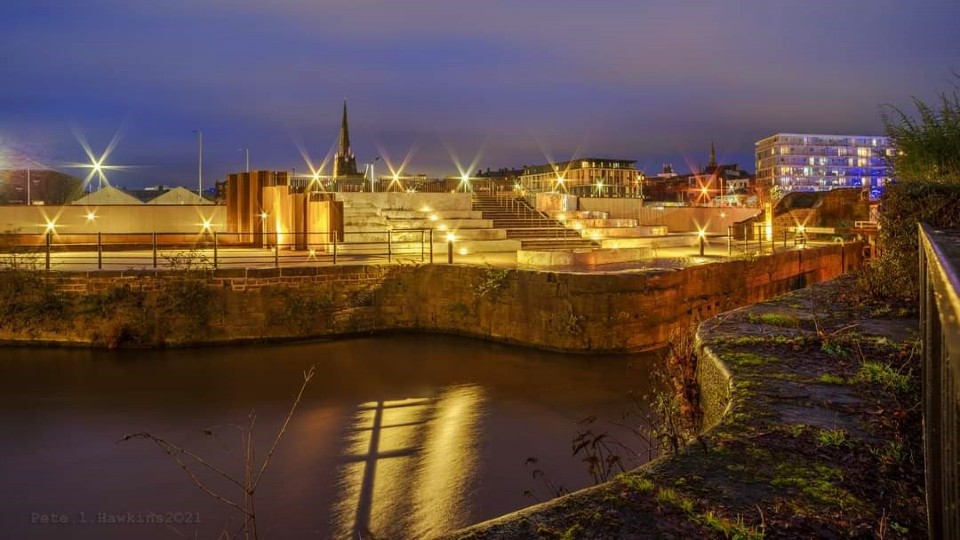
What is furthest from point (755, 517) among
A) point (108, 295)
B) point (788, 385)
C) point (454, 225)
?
point (454, 225)

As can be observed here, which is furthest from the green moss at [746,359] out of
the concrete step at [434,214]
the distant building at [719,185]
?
the distant building at [719,185]

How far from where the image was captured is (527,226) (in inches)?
896

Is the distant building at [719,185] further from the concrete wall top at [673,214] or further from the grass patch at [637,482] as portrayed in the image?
the grass patch at [637,482]

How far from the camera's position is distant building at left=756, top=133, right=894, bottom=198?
120000 mm

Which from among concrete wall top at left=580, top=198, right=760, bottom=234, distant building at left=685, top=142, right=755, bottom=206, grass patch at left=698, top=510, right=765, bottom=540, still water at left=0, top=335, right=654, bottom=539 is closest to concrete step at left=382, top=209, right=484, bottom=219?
still water at left=0, top=335, right=654, bottom=539

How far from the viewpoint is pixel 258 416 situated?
1010 cm

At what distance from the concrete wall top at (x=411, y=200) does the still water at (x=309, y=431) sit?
23.3 ft

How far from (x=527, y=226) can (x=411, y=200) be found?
13.0 feet

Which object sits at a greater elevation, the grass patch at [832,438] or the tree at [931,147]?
the tree at [931,147]

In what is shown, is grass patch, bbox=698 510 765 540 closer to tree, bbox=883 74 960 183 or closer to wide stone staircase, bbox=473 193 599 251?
tree, bbox=883 74 960 183

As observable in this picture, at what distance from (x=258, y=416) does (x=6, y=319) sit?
7801mm

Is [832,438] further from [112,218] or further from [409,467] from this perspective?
[112,218]

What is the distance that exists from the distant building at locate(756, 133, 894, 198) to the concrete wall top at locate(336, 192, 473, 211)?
351 ft

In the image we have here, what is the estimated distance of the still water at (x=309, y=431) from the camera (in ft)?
22.3
